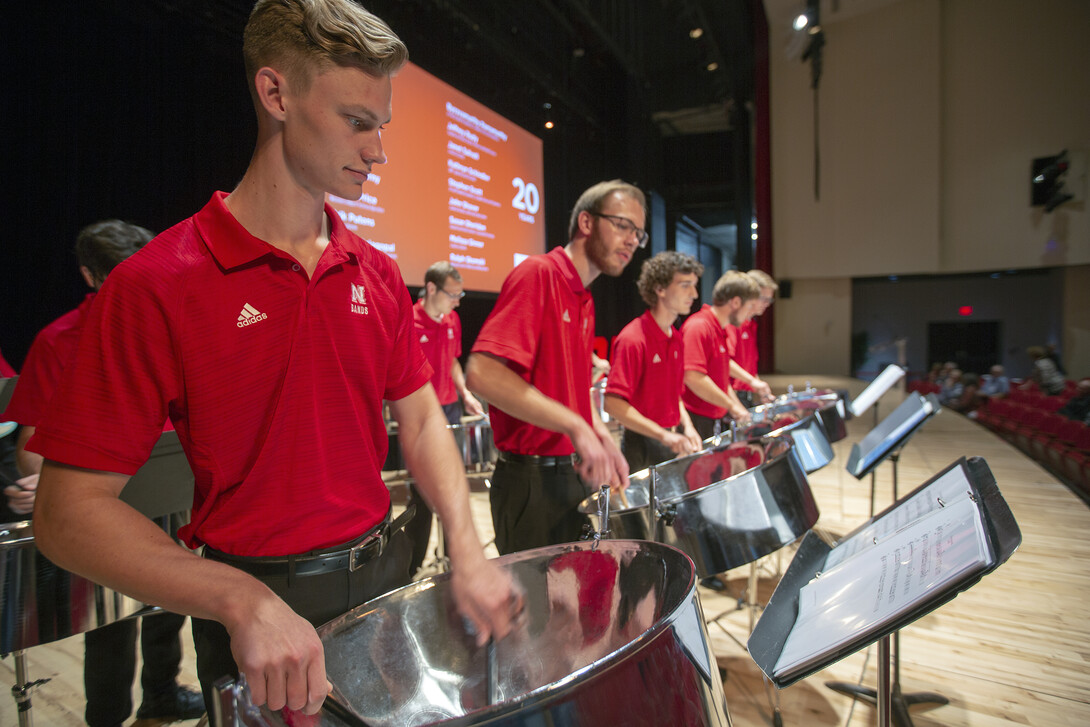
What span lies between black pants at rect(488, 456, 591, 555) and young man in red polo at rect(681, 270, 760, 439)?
1.21 meters

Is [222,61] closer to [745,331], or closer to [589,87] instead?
[745,331]

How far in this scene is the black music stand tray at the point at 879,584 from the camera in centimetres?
53

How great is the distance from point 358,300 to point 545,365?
0.64 metres

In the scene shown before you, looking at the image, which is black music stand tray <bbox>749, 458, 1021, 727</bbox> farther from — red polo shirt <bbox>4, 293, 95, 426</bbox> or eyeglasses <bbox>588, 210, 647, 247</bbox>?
red polo shirt <bbox>4, 293, 95, 426</bbox>

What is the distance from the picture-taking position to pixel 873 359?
31.6ft

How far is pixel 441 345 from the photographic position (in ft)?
10.3

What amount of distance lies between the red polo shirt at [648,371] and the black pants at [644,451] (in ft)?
0.28

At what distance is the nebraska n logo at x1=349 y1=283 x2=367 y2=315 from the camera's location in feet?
2.15

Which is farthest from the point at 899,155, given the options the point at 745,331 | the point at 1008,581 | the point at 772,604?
the point at 772,604

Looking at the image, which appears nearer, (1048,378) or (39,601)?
(39,601)

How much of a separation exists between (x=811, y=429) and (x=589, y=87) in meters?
4.57

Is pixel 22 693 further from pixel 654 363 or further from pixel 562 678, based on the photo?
pixel 654 363

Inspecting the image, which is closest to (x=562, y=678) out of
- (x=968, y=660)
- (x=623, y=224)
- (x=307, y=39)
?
(x=307, y=39)

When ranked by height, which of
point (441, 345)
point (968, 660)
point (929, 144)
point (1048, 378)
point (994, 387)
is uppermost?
point (929, 144)
